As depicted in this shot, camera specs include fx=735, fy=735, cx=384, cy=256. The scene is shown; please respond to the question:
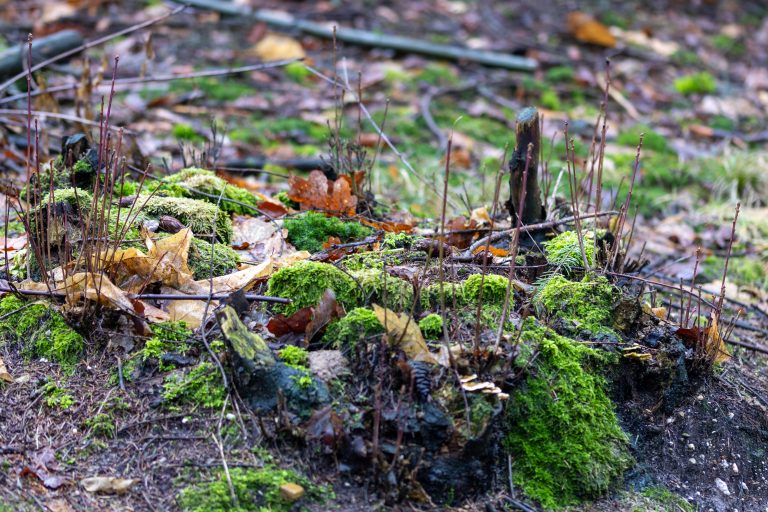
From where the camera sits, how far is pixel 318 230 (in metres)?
3.66

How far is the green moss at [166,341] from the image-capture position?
2.70m

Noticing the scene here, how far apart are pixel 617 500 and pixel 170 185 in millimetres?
2579

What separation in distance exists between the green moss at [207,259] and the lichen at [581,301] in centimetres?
135

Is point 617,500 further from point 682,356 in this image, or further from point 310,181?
point 310,181

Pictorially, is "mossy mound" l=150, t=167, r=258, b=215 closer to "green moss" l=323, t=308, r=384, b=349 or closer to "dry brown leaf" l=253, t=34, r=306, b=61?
"green moss" l=323, t=308, r=384, b=349

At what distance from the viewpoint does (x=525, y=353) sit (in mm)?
2699

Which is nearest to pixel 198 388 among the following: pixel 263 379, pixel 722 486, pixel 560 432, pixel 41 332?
pixel 263 379

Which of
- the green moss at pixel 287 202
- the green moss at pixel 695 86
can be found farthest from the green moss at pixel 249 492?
the green moss at pixel 695 86

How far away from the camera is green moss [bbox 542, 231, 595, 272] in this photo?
3320 millimetres

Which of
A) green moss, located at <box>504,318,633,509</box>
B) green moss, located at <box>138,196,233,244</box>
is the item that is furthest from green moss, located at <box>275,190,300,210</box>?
green moss, located at <box>504,318,633,509</box>

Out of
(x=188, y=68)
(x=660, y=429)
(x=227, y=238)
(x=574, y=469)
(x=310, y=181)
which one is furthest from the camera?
(x=188, y=68)

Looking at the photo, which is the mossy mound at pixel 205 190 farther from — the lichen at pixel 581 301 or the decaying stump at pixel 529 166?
the lichen at pixel 581 301

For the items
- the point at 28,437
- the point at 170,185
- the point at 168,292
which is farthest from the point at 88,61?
the point at 28,437

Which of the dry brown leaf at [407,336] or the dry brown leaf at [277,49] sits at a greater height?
the dry brown leaf at [277,49]
